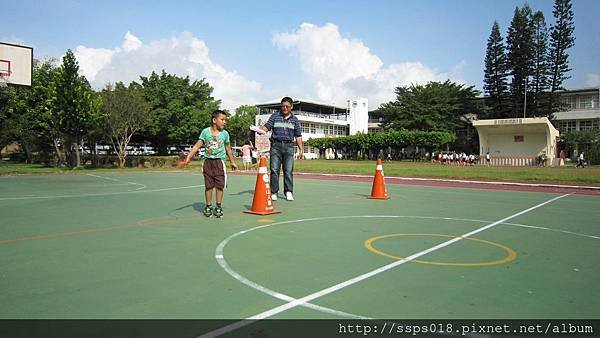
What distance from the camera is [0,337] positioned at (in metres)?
2.60

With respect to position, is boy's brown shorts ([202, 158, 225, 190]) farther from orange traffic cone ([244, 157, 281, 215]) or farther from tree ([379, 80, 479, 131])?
tree ([379, 80, 479, 131])

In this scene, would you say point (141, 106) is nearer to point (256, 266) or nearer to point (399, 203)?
point (399, 203)

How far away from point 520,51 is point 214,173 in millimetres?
58707

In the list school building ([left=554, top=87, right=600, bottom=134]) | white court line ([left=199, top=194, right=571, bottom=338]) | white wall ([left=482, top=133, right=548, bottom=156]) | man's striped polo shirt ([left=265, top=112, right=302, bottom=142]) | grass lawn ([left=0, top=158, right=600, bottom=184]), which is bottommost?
white court line ([left=199, top=194, right=571, bottom=338])

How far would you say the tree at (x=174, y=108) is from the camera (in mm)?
50875

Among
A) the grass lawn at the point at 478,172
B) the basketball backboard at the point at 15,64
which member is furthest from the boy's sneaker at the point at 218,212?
the basketball backboard at the point at 15,64

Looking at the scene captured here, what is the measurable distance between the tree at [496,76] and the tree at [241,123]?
42429 millimetres

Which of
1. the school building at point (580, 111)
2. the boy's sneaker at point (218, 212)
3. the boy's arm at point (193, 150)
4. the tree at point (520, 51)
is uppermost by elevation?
the tree at point (520, 51)

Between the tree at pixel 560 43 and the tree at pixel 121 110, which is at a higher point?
the tree at pixel 560 43

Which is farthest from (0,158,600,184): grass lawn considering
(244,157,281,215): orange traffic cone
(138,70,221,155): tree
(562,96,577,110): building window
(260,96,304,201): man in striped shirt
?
(562,96,577,110): building window

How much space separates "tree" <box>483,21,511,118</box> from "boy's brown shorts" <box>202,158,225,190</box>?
6002cm

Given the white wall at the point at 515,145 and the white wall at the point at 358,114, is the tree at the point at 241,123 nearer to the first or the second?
the white wall at the point at 358,114

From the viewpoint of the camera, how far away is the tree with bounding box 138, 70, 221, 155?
50.9m

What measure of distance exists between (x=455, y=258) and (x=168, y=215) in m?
5.17
